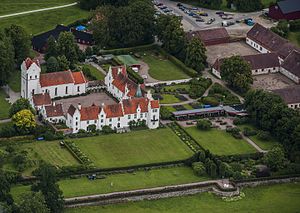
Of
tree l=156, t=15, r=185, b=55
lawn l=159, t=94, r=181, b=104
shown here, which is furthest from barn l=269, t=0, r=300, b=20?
lawn l=159, t=94, r=181, b=104

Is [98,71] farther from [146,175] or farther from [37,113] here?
[146,175]

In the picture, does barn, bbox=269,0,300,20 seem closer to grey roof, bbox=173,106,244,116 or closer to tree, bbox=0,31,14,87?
grey roof, bbox=173,106,244,116

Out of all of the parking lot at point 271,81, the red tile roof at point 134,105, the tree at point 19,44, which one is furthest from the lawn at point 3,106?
the parking lot at point 271,81

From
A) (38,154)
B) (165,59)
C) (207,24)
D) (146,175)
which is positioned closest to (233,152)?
(146,175)

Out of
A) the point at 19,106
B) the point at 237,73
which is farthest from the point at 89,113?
the point at 237,73

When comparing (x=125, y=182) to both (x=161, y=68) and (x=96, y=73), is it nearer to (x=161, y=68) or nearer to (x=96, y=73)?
(x=96, y=73)

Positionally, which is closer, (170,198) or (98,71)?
(170,198)
